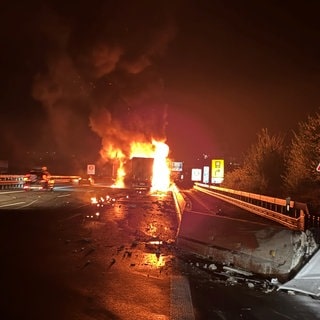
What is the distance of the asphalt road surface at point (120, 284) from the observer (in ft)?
19.9

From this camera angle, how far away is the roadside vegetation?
27.0 meters

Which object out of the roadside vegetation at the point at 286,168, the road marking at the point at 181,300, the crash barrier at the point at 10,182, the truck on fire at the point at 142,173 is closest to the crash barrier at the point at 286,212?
the roadside vegetation at the point at 286,168

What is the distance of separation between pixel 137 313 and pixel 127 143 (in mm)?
62695

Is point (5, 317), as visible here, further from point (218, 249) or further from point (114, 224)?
point (114, 224)

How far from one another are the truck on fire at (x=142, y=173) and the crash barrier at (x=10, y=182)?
1230 cm

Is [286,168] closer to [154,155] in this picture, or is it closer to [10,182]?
[10,182]

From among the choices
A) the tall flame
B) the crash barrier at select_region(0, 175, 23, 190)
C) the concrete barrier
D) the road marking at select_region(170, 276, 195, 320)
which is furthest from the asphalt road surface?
the tall flame

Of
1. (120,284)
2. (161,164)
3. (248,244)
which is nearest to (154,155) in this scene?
(161,164)

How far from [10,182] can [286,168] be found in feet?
81.4

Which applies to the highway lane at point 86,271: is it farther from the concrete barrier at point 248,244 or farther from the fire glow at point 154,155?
the fire glow at point 154,155

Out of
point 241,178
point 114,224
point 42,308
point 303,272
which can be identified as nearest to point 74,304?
point 42,308

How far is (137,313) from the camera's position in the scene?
5988 millimetres

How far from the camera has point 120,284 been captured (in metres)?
7.54

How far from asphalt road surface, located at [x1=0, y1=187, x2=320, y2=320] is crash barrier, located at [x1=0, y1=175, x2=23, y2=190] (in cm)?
3017
